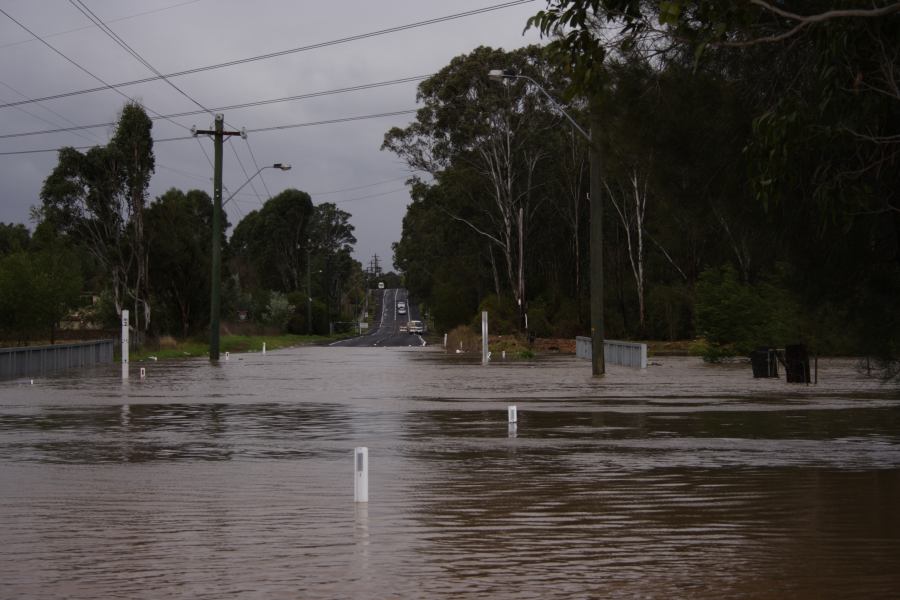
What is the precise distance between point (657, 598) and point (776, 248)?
12086 mm

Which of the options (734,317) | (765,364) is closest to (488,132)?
(734,317)

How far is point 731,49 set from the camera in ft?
58.0

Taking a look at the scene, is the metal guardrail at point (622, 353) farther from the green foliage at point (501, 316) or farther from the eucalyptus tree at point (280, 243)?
the eucalyptus tree at point (280, 243)

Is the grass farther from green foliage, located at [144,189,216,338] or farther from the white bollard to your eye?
the white bollard

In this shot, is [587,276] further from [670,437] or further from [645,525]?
[645,525]

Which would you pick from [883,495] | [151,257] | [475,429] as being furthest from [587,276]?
[883,495]

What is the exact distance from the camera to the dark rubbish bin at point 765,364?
36.2 metres

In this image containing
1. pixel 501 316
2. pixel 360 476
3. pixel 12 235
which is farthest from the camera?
pixel 12 235

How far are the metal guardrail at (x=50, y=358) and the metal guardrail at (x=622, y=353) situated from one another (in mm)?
20774

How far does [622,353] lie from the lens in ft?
161

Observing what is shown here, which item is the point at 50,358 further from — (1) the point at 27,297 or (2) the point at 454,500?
(2) the point at 454,500

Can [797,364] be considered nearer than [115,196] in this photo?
Yes

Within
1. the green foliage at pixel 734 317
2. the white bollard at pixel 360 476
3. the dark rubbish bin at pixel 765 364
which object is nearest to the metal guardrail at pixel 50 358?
the dark rubbish bin at pixel 765 364

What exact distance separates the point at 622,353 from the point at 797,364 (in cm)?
1620
